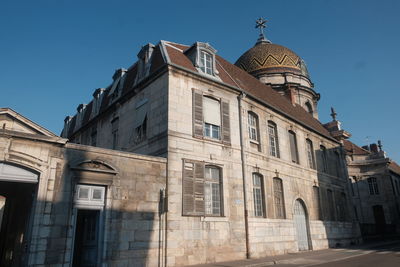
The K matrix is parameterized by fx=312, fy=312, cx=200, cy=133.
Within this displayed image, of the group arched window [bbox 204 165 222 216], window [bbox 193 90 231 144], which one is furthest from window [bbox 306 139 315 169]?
arched window [bbox 204 165 222 216]

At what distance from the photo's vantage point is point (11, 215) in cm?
1205

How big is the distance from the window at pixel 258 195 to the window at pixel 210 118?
252cm

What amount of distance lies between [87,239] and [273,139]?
10.6m

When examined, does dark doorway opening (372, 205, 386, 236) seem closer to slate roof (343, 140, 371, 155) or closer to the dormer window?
slate roof (343, 140, 371, 155)

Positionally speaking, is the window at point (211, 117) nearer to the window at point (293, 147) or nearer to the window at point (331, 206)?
the window at point (293, 147)

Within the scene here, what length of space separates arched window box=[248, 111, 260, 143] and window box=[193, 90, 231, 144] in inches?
73.1

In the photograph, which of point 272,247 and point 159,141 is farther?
point 272,247

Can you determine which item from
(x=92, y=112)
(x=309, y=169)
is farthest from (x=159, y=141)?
(x=309, y=169)

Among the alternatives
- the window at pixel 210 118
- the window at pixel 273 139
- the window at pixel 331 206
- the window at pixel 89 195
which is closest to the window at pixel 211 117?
the window at pixel 210 118

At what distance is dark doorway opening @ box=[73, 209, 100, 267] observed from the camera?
977 cm

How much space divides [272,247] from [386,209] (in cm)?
2658

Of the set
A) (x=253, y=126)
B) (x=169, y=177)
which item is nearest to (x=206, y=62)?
(x=253, y=126)

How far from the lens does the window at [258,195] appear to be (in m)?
14.2

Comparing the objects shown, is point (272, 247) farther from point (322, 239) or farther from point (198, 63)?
point (198, 63)
